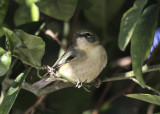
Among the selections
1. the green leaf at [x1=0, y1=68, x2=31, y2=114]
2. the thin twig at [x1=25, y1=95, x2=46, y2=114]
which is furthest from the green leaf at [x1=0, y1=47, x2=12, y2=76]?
the thin twig at [x1=25, y1=95, x2=46, y2=114]

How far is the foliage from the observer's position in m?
1.33

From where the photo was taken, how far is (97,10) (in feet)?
8.71

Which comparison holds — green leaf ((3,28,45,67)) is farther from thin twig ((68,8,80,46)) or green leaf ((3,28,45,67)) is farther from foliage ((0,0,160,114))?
thin twig ((68,8,80,46))

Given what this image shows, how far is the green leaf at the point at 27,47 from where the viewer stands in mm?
1490

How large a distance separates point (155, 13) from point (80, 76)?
0.92 meters

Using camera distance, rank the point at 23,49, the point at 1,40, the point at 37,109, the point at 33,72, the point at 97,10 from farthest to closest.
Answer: the point at 97,10
the point at 37,109
the point at 33,72
the point at 1,40
the point at 23,49

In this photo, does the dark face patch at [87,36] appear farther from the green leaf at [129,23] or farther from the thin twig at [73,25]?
the green leaf at [129,23]

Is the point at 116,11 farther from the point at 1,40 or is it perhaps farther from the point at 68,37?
the point at 1,40

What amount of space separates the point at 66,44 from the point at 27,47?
1240 mm

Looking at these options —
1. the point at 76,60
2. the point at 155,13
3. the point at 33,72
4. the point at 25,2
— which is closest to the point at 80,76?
the point at 76,60

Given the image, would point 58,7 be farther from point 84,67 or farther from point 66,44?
point 66,44

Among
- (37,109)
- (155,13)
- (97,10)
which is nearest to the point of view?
(155,13)

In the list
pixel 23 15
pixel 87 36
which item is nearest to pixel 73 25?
pixel 87 36

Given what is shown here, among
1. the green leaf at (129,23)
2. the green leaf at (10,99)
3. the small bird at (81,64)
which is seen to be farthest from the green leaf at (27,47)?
the small bird at (81,64)
